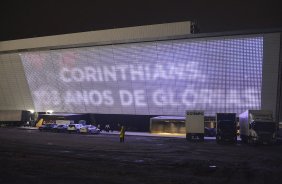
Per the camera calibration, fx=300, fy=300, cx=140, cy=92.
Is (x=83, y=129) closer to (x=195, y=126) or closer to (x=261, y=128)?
(x=195, y=126)

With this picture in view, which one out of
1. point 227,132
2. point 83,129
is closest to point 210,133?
point 227,132

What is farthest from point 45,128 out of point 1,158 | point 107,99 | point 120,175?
point 120,175

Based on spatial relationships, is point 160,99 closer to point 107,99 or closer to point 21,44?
point 107,99

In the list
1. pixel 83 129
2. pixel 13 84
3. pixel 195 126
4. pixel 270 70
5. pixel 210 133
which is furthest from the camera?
pixel 13 84

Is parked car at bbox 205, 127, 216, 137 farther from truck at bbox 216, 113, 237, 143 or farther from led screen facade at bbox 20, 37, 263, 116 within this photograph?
truck at bbox 216, 113, 237, 143

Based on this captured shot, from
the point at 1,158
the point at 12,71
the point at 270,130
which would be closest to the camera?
the point at 1,158

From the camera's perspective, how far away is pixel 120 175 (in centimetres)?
1365

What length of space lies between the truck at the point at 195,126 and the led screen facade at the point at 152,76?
17420 millimetres

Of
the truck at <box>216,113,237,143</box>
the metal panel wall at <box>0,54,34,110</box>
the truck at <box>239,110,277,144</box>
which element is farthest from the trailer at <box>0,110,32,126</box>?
the truck at <box>239,110,277,144</box>

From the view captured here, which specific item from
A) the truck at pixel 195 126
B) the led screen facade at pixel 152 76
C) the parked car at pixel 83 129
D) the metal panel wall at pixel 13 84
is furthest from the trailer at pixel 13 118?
the truck at pixel 195 126

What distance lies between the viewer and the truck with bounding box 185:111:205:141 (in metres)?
37.8

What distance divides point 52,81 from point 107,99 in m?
14.1

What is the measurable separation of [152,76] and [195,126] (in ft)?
70.0

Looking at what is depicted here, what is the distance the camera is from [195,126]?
37938 mm
